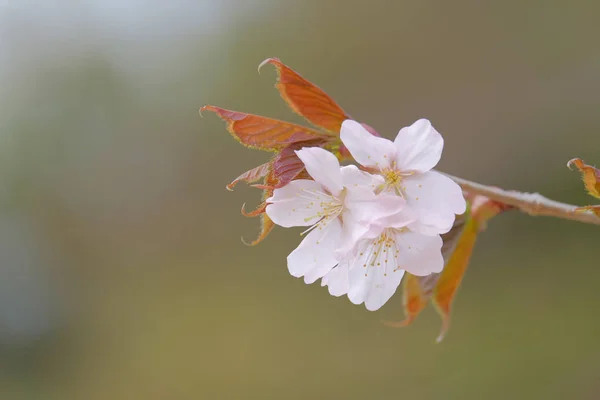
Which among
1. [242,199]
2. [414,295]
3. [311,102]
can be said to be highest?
[311,102]

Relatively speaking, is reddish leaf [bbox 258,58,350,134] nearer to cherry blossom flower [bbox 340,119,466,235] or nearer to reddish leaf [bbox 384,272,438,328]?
cherry blossom flower [bbox 340,119,466,235]

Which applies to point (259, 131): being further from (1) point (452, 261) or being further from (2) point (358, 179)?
(1) point (452, 261)

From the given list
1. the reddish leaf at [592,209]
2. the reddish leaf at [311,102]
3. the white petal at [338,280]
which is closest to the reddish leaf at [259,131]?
the reddish leaf at [311,102]

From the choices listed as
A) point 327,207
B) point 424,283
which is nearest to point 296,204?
point 327,207

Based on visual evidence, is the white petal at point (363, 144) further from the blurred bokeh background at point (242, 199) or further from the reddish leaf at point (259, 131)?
the blurred bokeh background at point (242, 199)

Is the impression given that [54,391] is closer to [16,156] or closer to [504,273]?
[16,156]
